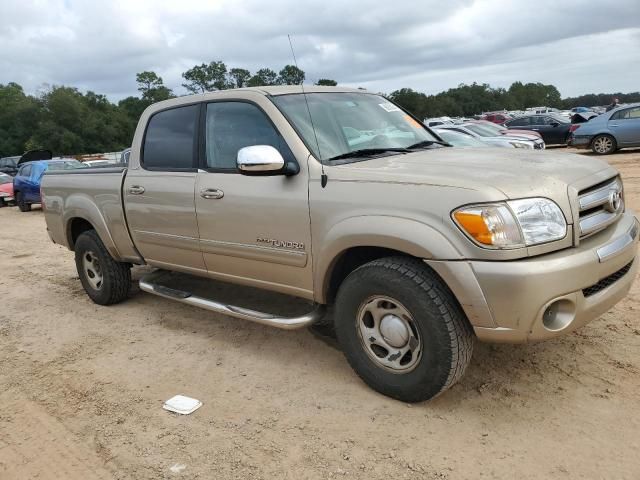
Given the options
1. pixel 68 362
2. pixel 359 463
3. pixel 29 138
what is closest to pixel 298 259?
pixel 359 463

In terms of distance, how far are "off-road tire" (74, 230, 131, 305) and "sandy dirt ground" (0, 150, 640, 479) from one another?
2.44 feet

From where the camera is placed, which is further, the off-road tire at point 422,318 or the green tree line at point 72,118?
the green tree line at point 72,118

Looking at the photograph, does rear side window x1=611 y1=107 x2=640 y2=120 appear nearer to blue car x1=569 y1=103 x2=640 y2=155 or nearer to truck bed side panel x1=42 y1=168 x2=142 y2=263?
blue car x1=569 y1=103 x2=640 y2=155

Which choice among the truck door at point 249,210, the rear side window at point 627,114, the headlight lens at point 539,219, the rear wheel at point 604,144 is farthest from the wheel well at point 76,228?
the rear side window at point 627,114

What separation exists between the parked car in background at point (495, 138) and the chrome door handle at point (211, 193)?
32.6 feet

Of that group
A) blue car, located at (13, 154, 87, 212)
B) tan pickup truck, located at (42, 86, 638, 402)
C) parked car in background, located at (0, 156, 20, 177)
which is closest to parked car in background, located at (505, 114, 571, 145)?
blue car, located at (13, 154, 87, 212)

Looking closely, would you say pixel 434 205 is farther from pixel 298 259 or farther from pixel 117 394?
pixel 117 394

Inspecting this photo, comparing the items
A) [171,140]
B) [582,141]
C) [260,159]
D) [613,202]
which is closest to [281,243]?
[260,159]

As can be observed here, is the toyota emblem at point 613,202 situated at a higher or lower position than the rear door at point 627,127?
higher

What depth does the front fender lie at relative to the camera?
286 centimetres

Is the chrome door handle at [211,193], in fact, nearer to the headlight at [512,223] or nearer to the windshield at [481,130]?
the headlight at [512,223]

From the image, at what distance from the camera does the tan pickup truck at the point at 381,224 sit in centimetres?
276

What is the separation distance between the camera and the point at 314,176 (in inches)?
135

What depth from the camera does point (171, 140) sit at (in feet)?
15.0
